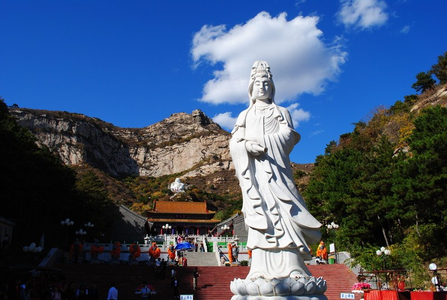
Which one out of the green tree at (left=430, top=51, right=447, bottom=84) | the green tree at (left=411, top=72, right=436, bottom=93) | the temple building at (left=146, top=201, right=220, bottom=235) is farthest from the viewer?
the temple building at (left=146, top=201, right=220, bottom=235)

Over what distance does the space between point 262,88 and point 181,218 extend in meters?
47.5

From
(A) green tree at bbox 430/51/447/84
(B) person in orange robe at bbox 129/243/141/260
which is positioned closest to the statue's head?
(B) person in orange robe at bbox 129/243/141/260

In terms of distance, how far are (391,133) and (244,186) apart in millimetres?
29654

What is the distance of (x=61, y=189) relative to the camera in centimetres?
2612

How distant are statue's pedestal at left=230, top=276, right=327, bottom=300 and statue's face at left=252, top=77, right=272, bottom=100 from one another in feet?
11.6

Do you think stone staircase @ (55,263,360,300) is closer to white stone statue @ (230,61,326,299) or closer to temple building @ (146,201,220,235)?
white stone statue @ (230,61,326,299)

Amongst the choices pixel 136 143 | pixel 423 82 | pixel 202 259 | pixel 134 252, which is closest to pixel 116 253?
pixel 134 252

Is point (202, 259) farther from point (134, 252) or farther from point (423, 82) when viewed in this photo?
point (423, 82)

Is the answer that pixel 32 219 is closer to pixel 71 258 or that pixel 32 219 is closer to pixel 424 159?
pixel 71 258

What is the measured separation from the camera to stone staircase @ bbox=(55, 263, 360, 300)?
14.9 metres

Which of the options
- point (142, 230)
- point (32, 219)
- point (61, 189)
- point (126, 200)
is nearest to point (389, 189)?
point (61, 189)

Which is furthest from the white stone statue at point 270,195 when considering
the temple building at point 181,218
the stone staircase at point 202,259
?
the temple building at point 181,218

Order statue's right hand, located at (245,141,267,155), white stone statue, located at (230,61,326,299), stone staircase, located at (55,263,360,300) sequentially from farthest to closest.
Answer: stone staircase, located at (55,263,360,300), statue's right hand, located at (245,141,267,155), white stone statue, located at (230,61,326,299)

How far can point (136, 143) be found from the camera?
121500 mm
